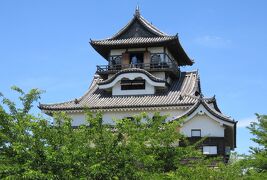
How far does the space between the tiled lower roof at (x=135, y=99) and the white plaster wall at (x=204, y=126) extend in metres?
1.82

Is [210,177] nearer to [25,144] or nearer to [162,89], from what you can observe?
[25,144]

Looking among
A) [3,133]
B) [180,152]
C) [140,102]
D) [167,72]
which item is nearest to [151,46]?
[167,72]

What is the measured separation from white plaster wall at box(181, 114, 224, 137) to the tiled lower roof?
1.82m

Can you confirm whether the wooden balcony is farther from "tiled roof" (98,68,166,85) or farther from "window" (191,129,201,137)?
"window" (191,129,201,137)

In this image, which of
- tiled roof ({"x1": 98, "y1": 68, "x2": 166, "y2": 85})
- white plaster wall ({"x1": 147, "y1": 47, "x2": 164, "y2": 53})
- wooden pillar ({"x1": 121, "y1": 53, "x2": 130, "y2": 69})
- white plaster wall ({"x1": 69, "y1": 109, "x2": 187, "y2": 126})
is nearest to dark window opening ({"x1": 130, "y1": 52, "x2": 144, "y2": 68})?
wooden pillar ({"x1": 121, "y1": 53, "x2": 130, "y2": 69})

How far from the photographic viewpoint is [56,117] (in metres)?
18.2

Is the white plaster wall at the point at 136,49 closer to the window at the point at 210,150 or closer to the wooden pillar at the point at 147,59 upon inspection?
the wooden pillar at the point at 147,59

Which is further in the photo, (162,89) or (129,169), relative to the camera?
(162,89)

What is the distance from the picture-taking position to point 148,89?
36812mm

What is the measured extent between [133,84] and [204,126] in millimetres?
7405

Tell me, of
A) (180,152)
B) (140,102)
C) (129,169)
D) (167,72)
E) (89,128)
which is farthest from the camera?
(167,72)

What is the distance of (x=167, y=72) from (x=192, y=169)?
1972 centimetres

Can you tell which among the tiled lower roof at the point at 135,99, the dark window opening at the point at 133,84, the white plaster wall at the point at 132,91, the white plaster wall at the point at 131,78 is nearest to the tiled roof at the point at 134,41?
the white plaster wall at the point at 131,78

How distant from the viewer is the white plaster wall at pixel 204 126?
32.2 meters
